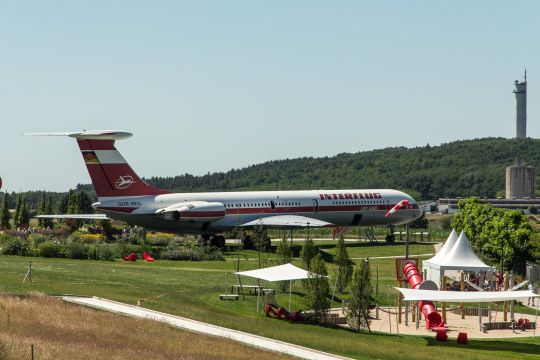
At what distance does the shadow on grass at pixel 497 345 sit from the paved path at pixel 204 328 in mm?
6699

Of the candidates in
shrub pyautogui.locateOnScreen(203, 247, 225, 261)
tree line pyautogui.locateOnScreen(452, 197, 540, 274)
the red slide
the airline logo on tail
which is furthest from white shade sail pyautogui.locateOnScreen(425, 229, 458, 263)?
the airline logo on tail

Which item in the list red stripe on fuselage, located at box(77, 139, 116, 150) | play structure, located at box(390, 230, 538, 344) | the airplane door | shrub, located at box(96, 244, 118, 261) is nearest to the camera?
play structure, located at box(390, 230, 538, 344)

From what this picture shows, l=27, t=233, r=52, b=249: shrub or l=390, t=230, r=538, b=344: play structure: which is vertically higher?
l=27, t=233, r=52, b=249: shrub

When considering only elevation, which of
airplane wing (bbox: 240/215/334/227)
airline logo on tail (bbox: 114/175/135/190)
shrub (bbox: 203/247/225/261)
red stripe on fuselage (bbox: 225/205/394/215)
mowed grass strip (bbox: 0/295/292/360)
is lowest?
mowed grass strip (bbox: 0/295/292/360)

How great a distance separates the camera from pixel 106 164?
60688 millimetres

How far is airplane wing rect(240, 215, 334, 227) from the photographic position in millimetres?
65312

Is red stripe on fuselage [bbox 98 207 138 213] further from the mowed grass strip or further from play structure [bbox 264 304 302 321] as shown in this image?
the mowed grass strip

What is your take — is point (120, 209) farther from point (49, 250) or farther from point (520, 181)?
point (520, 181)

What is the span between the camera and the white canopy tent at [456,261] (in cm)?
4084

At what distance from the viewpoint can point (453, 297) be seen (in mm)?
34844

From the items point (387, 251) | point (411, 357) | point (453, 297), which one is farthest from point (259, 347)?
point (387, 251)

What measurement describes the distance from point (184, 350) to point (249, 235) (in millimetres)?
38637

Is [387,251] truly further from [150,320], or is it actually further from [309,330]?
[150,320]

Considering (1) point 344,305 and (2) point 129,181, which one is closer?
(1) point 344,305
